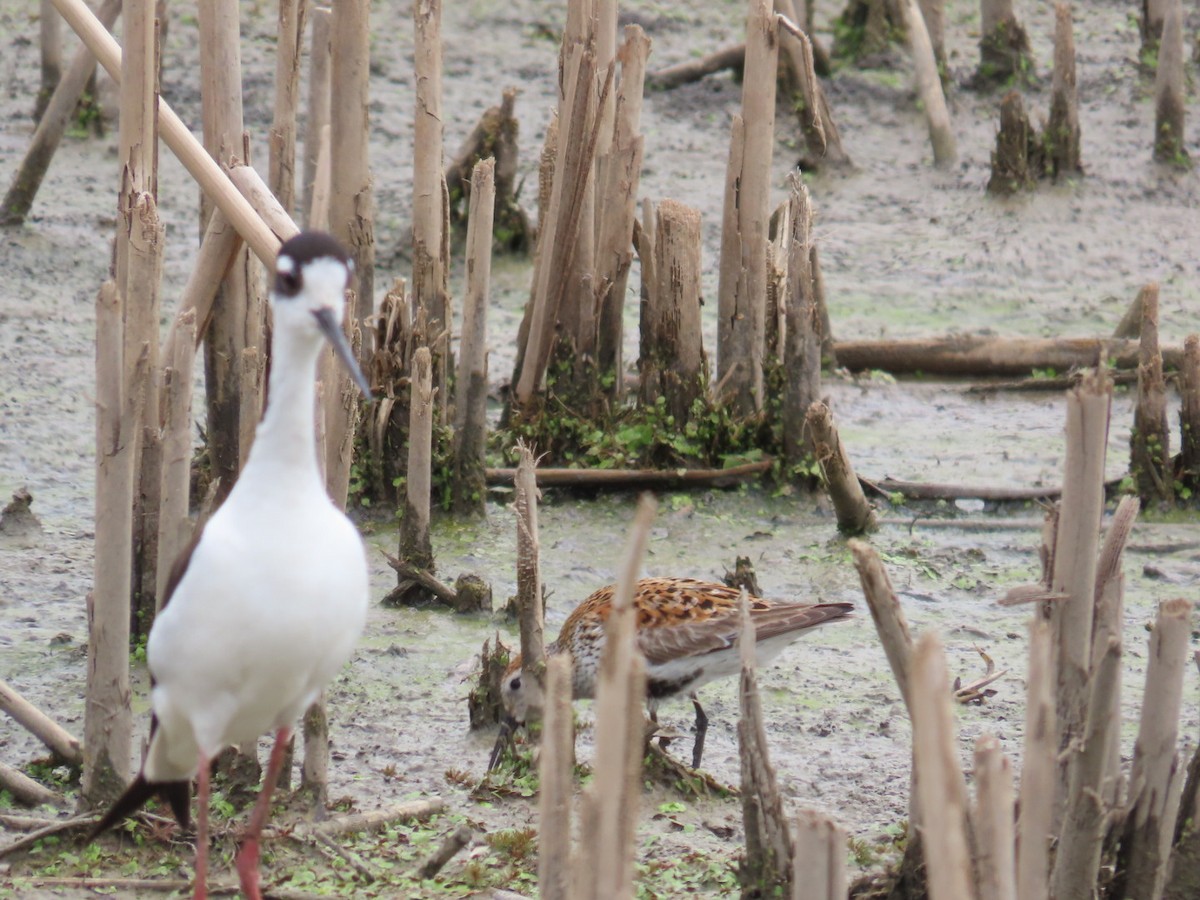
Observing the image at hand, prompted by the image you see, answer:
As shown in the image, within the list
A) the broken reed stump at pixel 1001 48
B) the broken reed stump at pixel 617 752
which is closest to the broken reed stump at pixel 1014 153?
the broken reed stump at pixel 1001 48

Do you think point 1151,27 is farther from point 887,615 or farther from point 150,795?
point 150,795

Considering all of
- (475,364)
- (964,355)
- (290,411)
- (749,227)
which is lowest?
(964,355)

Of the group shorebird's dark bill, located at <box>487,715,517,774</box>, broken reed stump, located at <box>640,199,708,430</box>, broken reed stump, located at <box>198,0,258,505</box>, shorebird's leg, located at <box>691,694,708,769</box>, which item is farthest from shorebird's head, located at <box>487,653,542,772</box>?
broken reed stump, located at <box>640,199,708,430</box>

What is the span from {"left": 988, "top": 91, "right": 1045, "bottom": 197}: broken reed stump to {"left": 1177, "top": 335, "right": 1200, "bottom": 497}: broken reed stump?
3.41 meters

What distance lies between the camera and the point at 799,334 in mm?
6637

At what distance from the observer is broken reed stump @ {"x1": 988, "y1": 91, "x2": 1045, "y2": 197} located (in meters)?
9.79

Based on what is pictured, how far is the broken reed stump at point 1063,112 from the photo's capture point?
9.66 m

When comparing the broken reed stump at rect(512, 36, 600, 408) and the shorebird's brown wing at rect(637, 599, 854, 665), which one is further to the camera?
the broken reed stump at rect(512, 36, 600, 408)

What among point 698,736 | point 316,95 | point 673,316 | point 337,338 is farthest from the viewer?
point 316,95

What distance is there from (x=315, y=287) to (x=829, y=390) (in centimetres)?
519

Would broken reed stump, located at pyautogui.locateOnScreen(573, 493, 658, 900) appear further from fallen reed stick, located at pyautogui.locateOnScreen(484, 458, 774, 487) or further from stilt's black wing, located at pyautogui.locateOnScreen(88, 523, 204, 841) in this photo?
fallen reed stick, located at pyautogui.locateOnScreen(484, 458, 774, 487)

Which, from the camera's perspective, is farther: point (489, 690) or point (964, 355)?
point (964, 355)

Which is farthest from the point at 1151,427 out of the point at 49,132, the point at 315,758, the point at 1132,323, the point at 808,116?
the point at 49,132

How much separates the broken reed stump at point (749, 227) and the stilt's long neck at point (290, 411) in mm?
3448
